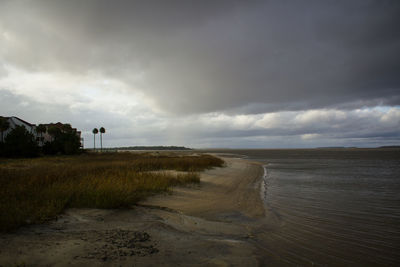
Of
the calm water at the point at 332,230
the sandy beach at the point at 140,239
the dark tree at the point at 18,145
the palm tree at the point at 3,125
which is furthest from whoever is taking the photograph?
the palm tree at the point at 3,125

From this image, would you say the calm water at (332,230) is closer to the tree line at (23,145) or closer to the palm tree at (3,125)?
the tree line at (23,145)

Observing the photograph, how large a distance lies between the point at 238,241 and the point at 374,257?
306 cm

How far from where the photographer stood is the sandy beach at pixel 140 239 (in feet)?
13.1

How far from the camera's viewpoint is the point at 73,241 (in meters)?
4.60

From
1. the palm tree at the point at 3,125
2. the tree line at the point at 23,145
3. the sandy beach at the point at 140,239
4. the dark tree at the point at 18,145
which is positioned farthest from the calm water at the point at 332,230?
the palm tree at the point at 3,125

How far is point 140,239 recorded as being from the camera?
16.1 ft

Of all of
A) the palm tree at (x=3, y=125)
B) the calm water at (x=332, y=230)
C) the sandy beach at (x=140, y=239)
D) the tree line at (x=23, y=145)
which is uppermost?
the palm tree at (x=3, y=125)

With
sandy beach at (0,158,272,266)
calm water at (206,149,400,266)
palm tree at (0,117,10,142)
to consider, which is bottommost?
calm water at (206,149,400,266)

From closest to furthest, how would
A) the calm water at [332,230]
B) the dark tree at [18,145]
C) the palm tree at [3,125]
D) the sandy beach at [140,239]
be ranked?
the sandy beach at [140,239], the calm water at [332,230], the dark tree at [18,145], the palm tree at [3,125]

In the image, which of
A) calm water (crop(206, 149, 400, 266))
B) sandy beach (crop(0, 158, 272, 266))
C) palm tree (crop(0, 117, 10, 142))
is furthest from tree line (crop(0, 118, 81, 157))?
calm water (crop(206, 149, 400, 266))

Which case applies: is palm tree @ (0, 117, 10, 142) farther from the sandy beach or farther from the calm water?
the calm water

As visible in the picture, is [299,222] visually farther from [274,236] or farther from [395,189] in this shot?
[395,189]

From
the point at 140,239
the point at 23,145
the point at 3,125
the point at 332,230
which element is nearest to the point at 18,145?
the point at 23,145

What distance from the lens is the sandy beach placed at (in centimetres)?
400
